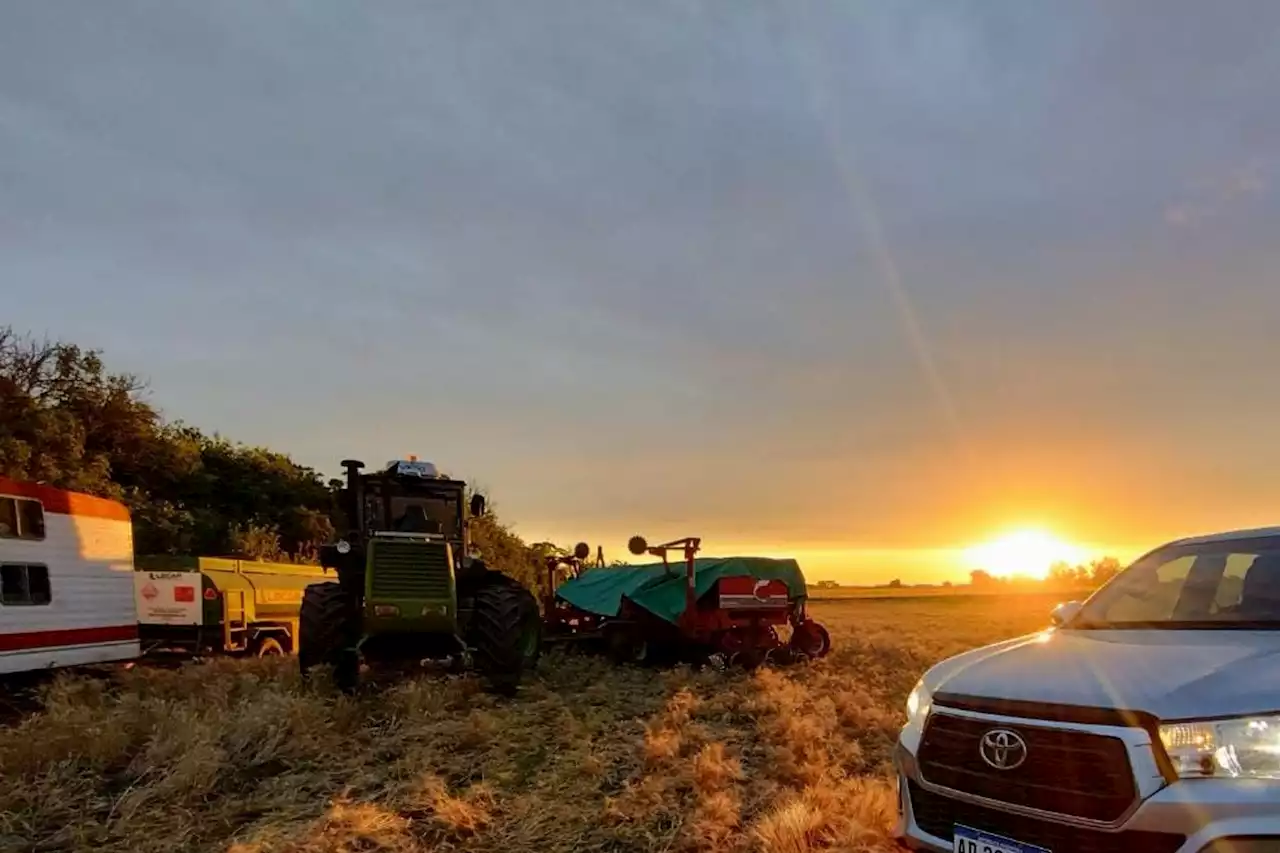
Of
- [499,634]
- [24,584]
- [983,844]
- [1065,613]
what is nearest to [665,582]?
[499,634]

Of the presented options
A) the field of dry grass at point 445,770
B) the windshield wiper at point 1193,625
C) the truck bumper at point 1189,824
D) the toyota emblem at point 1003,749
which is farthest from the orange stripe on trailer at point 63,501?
the truck bumper at point 1189,824

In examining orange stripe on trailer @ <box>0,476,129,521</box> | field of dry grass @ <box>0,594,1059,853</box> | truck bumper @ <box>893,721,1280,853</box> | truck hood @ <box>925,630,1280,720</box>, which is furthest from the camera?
orange stripe on trailer @ <box>0,476,129,521</box>

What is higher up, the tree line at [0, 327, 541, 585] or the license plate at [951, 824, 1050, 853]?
the tree line at [0, 327, 541, 585]

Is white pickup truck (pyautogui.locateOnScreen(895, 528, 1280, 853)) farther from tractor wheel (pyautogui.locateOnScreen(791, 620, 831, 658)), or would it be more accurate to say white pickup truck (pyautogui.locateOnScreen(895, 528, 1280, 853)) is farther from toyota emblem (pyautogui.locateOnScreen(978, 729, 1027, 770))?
tractor wheel (pyautogui.locateOnScreen(791, 620, 831, 658))

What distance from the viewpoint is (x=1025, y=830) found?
3750mm

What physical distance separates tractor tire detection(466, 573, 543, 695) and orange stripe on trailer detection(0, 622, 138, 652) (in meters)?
5.24

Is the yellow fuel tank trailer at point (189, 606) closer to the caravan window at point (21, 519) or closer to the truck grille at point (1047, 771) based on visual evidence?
the caravan window at point (21, 519)

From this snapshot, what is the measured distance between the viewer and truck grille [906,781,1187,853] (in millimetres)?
3418

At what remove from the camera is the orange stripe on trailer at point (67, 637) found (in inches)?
449

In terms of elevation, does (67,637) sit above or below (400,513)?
below

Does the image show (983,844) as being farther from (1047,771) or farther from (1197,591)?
(1197,591)

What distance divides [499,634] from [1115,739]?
864cm

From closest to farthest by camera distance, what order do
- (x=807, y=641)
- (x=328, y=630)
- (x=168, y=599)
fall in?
(x=328, y=630)
(x=168, y=599)
(x=807, y=641)

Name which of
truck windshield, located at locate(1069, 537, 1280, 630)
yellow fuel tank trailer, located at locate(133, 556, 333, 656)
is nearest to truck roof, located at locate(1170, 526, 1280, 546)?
truck windshield, located at locate(1069, 537, 1280, 630)
